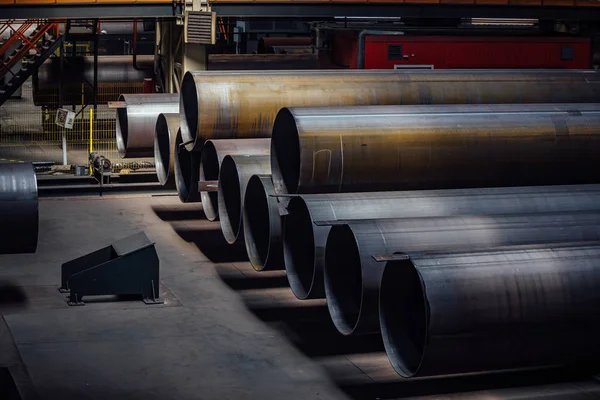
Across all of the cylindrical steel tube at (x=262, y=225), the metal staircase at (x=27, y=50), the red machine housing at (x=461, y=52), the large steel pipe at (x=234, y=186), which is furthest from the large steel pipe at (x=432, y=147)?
the metal staircase at (x=27, y=50)

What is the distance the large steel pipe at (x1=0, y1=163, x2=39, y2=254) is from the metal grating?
649 cm

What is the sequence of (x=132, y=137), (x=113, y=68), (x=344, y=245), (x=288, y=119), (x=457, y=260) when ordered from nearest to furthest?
(x=457, y=260), (x=344, y=245), (x=288, y=119), (x=132, y=137), (x=113, y=68)

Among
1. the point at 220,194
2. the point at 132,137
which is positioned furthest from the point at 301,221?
the point at 132,137

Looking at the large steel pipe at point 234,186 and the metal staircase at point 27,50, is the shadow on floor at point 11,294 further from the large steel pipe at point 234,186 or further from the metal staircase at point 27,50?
the metal staircase at point 27,50

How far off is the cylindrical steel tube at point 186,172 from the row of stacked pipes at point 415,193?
0.03 meters

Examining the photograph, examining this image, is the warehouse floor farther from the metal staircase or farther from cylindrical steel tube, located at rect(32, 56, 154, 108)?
the metal staircase

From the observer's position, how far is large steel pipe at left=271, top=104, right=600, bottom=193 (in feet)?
48.5

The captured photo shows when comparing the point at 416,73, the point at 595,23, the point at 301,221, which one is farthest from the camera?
the point at 595,23

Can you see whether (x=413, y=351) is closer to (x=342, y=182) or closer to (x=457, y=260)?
(x=457, y=260)

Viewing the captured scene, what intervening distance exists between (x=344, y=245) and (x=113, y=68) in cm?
1578

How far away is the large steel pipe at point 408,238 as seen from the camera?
39.5ft

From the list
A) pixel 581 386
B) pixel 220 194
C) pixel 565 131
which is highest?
pixel 565 131

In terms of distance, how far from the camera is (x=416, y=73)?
18.2 metres

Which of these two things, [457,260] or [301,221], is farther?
[301,221]
